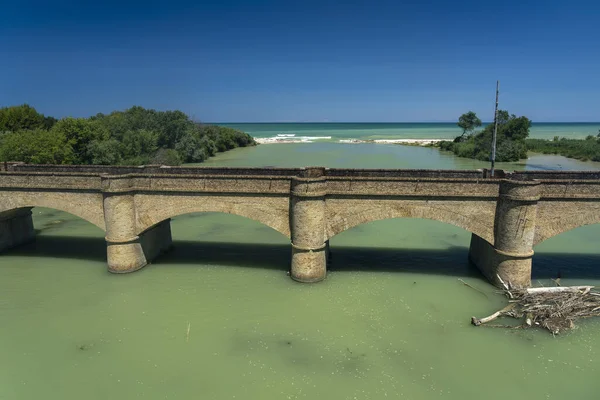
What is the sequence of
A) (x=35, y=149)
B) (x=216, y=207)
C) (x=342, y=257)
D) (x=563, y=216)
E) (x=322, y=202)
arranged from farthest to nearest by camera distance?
(x=35, y=149) < (x=342, y=257) < (x=216, y=207) < (x=322, y=202) < (x=563, y=216)

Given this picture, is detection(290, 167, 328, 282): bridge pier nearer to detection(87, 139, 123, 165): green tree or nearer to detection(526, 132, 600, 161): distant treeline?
detection(87, 139, 123, 165): green tree

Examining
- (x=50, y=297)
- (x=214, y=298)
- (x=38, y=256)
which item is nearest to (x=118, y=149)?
(x=38, y=256)

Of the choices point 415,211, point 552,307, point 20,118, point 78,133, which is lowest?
point 552,307

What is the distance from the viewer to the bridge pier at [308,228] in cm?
1540

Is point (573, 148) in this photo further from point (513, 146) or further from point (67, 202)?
point (67, 202)

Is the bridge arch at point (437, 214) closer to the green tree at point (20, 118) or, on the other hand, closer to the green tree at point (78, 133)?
the green tree at point (78, 133)

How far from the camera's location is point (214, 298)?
15.7m

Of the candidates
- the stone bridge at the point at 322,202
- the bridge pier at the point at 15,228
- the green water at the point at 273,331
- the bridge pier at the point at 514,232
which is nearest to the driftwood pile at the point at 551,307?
the green water at the point at 273,331

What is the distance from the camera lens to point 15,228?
68.4 ft

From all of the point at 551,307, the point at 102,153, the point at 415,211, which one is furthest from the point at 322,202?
the point at 102,153

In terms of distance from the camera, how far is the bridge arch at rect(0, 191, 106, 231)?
1736 cm

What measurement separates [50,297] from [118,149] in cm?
2846

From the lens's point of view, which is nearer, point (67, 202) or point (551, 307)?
point (551, 307)

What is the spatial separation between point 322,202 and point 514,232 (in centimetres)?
753
